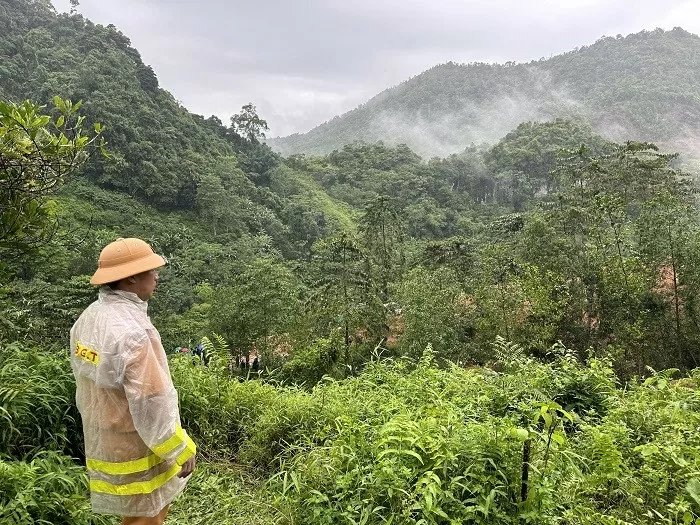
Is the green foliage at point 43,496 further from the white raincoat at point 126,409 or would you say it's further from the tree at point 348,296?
the tree at point 348,296

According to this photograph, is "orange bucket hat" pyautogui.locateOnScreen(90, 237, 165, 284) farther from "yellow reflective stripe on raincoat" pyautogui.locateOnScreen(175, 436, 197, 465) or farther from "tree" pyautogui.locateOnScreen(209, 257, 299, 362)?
"tree" pyautogui.locateOnScreen(209, 257, 299, 362)

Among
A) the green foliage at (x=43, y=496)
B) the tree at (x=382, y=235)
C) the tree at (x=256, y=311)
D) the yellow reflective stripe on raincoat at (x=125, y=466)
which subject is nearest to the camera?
the yellow reflective stripe on raincoat at (x=125, y=466)

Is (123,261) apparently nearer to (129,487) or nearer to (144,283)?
(144,283)

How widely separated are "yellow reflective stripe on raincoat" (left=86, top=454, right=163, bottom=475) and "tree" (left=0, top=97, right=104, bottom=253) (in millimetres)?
1777

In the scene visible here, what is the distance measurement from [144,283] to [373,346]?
35.4 ft

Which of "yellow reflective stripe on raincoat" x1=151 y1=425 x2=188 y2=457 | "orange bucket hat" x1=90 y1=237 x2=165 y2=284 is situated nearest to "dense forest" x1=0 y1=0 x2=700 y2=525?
"yellow reflective stripe on raincoat" x1=151 y1=425 x2=188 y2=457

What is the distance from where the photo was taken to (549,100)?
93.1 meters

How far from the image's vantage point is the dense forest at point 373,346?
2.45 meters

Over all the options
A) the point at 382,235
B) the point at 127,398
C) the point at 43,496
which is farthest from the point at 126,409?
the point at 382,235

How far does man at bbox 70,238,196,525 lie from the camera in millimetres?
1783

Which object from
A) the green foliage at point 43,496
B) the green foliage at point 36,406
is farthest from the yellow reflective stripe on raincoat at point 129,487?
the green foliage at point 36,406

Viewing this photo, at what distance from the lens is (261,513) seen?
2.75 meters

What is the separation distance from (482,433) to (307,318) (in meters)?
11.1

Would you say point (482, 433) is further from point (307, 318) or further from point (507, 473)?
point (307, 318)
